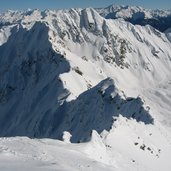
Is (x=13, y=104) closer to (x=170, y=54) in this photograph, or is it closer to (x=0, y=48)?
(x=0, y=48)

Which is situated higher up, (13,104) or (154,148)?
(13,104)

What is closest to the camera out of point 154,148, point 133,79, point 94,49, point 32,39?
point 154,148

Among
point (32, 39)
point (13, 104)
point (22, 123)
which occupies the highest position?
point (32, 39)

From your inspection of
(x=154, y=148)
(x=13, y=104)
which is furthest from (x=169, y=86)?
(x=154, y=148)

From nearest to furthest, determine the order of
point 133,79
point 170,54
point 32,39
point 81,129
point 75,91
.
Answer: point 81,129 < point 75,91 < point 32,39 < point 133,79 < point 170,54

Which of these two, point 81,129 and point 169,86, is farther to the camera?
point 169,86

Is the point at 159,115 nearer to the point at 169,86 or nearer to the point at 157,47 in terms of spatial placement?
the point at 169,86
